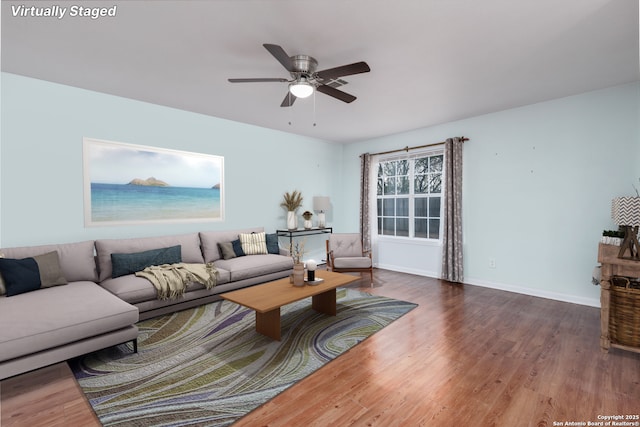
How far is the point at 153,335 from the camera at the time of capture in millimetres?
2826

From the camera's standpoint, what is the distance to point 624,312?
245 cm

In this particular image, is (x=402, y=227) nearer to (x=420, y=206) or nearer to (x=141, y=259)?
(x=420, y=206)

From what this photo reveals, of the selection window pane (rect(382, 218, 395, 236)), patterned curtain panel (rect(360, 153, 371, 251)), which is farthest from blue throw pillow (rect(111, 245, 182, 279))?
window pane (rect(382, 218, 395, 236))

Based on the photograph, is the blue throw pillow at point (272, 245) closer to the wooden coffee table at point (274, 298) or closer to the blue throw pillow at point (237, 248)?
the blue throw pillow at point (237, 248)

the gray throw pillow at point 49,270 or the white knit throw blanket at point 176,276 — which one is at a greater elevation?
the gray throw pillow at point 49,270

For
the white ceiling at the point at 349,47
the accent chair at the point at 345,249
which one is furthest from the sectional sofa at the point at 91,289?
the white ceiling at the point at 349,47

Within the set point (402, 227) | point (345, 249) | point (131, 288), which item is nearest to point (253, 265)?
point (131, 288)

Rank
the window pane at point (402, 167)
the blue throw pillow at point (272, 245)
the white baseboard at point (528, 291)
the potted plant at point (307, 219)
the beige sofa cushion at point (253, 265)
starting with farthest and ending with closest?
1. the potted plant at point (307, 219)
2. the window pane at point (402, 167)
3. the blue throw pillow at point (272, 245)
4. the beige sofa cushion at point (253, 265)
5. the white baseboard at point (528, 291)

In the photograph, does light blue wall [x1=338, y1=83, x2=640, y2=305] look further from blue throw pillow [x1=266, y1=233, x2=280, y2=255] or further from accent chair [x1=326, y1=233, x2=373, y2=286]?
blue throw pillow [x1=266, y1=233, x2=280, y2=255]

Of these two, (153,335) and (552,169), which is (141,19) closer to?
(153,335)

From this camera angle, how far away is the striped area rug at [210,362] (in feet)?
6.05

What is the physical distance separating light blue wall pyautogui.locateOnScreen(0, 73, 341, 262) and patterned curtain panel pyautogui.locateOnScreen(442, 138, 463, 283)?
10.6 ft

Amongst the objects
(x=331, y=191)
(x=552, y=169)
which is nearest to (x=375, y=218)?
(x=331, y=191)

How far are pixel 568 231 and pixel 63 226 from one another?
20.3 ft
